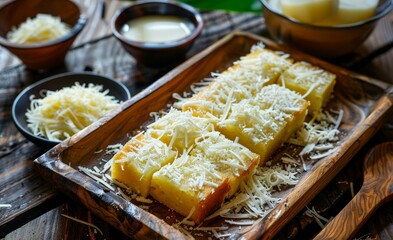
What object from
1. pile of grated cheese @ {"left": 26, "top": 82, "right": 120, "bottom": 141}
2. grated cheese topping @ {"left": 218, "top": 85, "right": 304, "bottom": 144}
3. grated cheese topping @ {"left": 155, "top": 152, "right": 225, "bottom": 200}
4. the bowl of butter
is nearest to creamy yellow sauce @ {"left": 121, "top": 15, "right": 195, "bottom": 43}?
the bowl of butter

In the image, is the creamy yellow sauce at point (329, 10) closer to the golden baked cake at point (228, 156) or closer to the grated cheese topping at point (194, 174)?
the golden baked cake at point (228, 156)

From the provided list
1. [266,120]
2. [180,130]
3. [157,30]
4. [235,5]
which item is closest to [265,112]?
[266,120]

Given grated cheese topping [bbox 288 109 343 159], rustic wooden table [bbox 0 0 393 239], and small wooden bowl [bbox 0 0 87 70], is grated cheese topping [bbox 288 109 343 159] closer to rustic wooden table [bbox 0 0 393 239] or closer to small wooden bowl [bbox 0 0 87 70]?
rustic wooden table [bbox 0 0 393 239]

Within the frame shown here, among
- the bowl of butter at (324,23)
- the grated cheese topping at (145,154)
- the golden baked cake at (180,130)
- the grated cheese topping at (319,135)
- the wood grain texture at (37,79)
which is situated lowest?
the wood grain texture at (37,79)

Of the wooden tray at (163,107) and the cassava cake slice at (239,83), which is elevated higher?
the cassava cake slice at (239,83)

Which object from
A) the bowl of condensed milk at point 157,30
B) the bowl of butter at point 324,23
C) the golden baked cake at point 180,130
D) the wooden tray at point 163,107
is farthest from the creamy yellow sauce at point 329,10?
the golden baked cake at point 180,130

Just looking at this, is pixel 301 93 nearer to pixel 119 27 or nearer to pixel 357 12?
pixel 357 12

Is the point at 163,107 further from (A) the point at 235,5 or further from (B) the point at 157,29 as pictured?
(A) the point at 235,5
